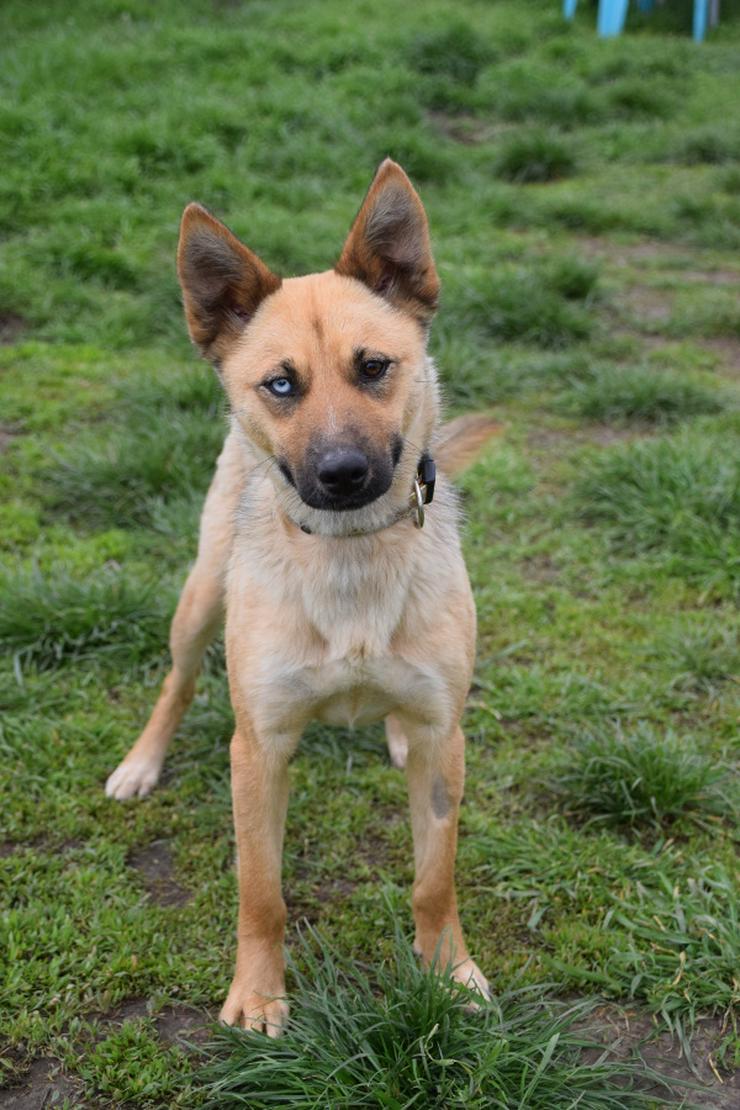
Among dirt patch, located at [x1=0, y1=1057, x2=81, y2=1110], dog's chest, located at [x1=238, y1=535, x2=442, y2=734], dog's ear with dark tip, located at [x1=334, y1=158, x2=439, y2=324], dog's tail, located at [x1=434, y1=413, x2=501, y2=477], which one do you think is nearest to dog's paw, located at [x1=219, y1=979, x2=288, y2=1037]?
dirt patch, located at [x1=0, y1=1057, x2=81, y2=1110]

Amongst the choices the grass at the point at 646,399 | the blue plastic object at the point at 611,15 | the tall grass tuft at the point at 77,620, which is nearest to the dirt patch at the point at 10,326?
the tall grass tuft at the point at 77,620

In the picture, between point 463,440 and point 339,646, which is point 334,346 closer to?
point 339,646

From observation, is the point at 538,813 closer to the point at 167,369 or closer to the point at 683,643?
the point at 683,643

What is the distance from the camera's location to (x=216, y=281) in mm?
2822

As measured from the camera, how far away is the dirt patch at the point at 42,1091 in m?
2.50

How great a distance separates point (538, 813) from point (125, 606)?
5.63ft

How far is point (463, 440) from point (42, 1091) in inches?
84.3

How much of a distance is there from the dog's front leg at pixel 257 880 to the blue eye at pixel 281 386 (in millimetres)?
817

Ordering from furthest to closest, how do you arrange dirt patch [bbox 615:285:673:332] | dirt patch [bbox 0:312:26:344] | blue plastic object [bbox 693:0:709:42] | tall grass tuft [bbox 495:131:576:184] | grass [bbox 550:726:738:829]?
blue plastic object [bbox 693:0:709:42], tall grass tuft [bbox 495:131:576:184], dirt patch [bbox 615:285:673:332], dirt patch [bbox 0:312:26:344], grass [bbox 550:726:738:829]

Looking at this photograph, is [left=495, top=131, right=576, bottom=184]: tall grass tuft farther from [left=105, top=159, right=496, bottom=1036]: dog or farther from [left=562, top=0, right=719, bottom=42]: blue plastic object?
[left=105, top=159, right=496, bottom=1036]: dog

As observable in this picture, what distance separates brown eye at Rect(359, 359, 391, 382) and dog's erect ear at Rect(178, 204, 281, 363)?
39 cm

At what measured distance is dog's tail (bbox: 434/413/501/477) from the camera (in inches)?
137

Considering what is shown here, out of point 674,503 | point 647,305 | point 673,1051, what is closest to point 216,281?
point 673,1051

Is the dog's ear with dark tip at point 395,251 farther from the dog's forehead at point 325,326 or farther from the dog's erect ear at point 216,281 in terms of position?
the dog's erect ear at point 216,281
